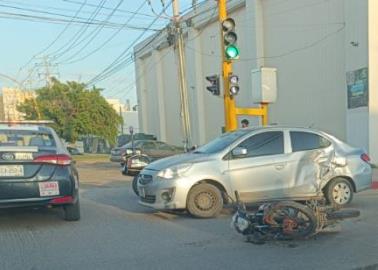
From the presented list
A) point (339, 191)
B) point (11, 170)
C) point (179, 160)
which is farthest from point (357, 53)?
point (11, 170)

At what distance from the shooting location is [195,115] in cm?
3909

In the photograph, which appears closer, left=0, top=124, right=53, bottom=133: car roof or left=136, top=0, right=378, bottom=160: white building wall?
left=0, top=124, right=53, bottom=133: car roof

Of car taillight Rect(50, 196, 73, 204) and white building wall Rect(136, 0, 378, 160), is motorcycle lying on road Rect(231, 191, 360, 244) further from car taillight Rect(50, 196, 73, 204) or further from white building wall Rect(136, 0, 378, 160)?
white building wall Rect(136, 0, 378, 160)

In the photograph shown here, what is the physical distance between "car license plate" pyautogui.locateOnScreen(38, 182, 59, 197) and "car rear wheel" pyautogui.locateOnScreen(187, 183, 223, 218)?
2265 mm

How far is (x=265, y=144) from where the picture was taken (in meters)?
9.18

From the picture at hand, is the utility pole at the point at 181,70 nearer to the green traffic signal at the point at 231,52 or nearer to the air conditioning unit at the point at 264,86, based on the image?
the air conditioning unit at the point at 264,86

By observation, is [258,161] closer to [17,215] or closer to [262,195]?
[262,195]

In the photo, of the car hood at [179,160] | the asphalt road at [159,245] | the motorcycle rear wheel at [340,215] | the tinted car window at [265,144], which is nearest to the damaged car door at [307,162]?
the tinted car window at [265,144]

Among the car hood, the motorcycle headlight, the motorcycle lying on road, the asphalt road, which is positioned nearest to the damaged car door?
the asphalt road

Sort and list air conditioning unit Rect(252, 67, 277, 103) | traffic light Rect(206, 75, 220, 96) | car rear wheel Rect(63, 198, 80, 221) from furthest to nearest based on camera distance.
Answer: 1. air conditioning unit Rect(252, 67, 277, 103)
2. traffic light Rect(206, 75, 220, 96)
3. car rear wheel Rect(63, 198, 80, 221)

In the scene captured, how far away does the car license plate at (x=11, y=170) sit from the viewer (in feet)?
24.1

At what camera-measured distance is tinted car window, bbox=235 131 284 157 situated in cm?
908

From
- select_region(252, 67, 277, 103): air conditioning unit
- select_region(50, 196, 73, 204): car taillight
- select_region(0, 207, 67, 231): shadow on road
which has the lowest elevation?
select_region(0, 207, 67, 231): shadow on road

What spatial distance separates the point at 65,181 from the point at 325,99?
61.6 feet
